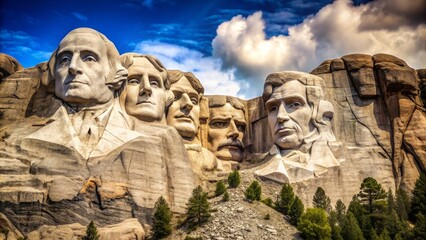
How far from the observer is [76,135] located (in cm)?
2586

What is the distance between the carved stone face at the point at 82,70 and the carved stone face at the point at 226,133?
765cm

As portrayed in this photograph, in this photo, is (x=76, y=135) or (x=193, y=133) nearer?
(x=76, y=135)

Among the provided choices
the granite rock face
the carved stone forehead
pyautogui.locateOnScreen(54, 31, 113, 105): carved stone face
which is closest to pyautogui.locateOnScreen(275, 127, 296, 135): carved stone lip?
the granite rock face

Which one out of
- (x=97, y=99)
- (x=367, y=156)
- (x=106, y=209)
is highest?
(x=97, y=99)

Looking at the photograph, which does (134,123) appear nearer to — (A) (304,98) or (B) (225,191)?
(B) (225,191)

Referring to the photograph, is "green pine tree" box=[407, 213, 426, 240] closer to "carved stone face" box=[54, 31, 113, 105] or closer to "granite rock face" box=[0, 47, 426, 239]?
"granite rock face" box=[0, 47, 426, 239]

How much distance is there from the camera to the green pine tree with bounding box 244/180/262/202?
87.5 ft

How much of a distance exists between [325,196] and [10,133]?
13.2 m

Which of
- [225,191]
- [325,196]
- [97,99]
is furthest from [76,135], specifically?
[325,196]

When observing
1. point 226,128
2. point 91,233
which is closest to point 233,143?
point 226,128

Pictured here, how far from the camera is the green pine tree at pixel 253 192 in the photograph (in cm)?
2667

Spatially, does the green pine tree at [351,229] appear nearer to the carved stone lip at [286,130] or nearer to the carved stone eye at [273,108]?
the carved stone lip at [286,130]

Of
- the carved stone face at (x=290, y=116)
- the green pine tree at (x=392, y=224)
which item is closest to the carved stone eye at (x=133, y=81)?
the carved stone face at (x=290, y=116)

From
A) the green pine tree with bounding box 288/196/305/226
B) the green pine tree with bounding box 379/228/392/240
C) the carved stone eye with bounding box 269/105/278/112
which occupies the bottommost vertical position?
the green pine tree with bounding box 379/228/392/240
